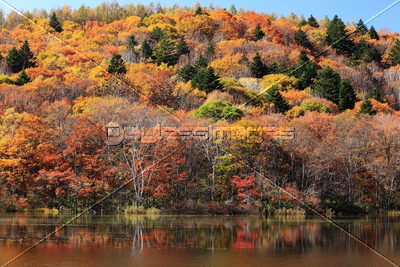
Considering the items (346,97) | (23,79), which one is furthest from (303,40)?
(23,79)

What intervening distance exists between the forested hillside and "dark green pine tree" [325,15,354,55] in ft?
1.09

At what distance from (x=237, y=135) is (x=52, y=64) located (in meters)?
31.2

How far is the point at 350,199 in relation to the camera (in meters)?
25.3

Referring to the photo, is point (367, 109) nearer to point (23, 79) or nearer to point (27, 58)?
point (23, 79)

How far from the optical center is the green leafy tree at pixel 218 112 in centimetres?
3459

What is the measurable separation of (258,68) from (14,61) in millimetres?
25654

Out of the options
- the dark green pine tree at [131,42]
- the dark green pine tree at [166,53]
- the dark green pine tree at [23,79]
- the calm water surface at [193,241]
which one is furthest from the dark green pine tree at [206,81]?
the calm water surface at [193,241]

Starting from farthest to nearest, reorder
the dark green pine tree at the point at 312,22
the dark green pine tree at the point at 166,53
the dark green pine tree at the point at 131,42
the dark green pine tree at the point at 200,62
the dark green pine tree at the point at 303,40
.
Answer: the dark green pine tree at the point at 312,22
the dark green pine tree at the point at 303,40
the dark green pine tree at the point at 131,42
the dark green pine tree at the point at 166,53
the dark green pine tree at the point at 200,62

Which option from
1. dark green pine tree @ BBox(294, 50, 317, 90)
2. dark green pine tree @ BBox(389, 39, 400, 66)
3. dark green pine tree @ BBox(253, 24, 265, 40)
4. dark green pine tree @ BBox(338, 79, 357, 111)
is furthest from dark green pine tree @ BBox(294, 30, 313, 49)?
dark green pine tree @ BBox(338, 79, 357, 111)

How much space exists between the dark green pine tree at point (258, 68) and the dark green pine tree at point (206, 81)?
996cm

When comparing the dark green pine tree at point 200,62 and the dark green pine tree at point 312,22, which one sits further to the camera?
the dark green pine tree at point 312,22

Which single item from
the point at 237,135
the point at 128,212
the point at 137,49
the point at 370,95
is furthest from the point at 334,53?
the point at 128,212

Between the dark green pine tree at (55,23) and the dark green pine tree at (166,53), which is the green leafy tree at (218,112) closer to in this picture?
the dark green pine tree at (166,53)

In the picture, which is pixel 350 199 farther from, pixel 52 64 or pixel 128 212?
pixel 52 64
